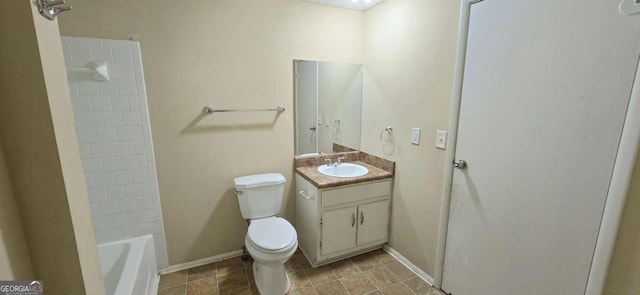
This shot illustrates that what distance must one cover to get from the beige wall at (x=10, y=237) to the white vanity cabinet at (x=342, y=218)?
Result: 4.95ft

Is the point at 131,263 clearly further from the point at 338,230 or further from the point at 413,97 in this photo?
the point at 413,97

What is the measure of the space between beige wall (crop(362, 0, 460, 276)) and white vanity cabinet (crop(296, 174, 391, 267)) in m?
0.13

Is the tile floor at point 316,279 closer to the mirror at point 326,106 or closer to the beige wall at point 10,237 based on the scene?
the mirror at point 326,106

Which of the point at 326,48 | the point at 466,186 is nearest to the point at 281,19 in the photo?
the point at 326,48

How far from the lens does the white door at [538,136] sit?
1.04 m

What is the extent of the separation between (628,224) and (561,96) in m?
0.55

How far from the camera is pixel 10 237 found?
66 centimetres

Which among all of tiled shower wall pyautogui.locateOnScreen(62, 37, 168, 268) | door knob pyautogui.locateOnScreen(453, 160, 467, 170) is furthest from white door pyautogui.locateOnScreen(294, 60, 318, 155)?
door knob pyautogui.locateOnScreen(453, 160, 467, 170)

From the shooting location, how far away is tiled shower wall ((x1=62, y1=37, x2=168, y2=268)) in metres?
→ 1.66

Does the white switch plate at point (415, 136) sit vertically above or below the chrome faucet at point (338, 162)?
above

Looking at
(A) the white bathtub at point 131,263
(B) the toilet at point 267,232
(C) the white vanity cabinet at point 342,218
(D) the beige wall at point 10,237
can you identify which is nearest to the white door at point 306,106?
(C) the white vanity cabinet at point 342,218

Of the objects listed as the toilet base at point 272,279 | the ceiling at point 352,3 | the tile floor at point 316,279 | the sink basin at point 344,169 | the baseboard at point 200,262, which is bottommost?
the tile floor at point 316,279

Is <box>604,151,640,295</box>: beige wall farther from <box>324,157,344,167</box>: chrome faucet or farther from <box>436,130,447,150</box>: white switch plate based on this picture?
<box>324,157,344,167</box>: chrome faucet

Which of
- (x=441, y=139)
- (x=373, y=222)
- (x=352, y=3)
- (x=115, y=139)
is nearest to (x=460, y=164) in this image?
(x=441, y=139)
